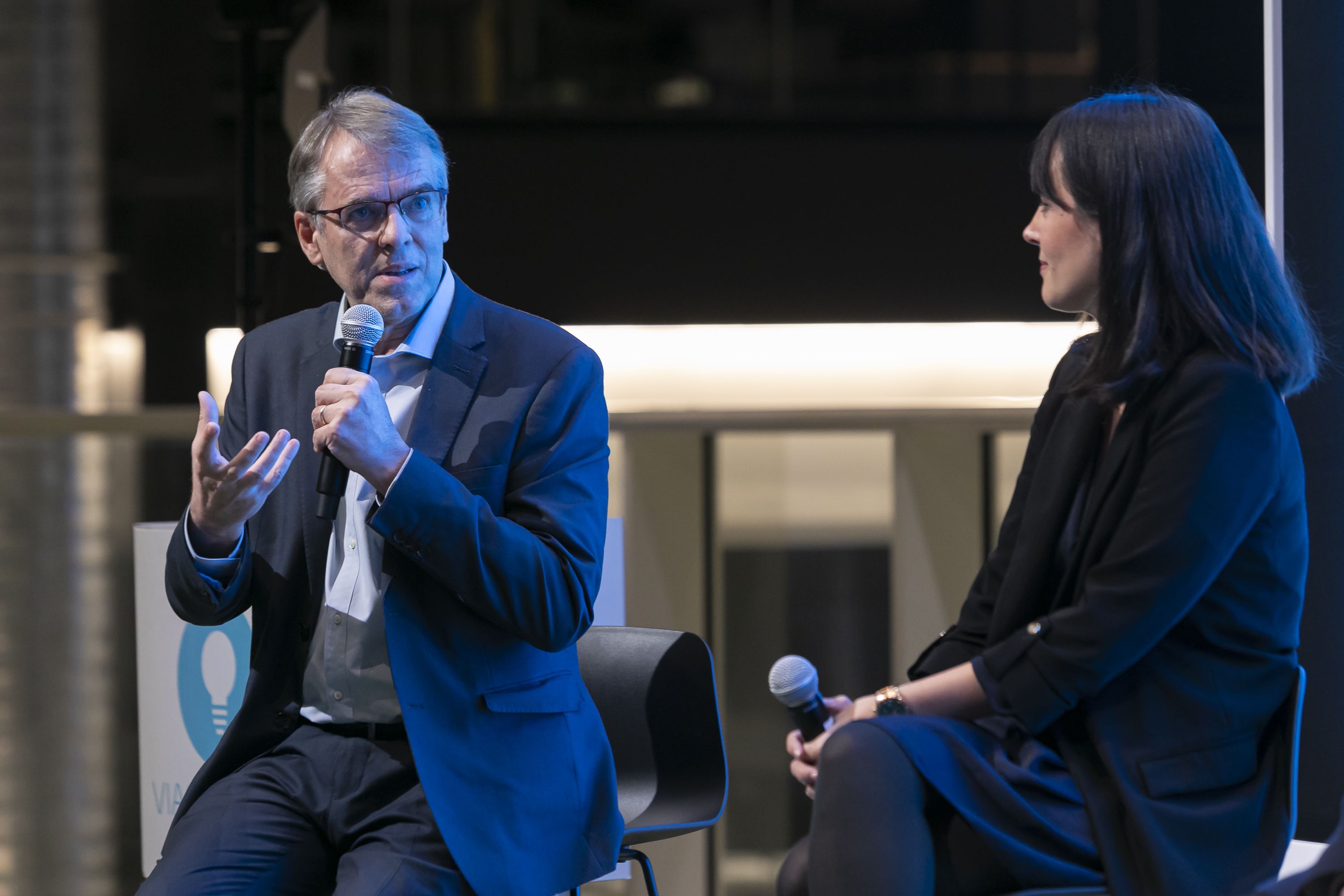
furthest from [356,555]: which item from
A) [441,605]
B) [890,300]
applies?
[890,300]

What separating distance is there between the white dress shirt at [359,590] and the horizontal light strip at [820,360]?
3450 mm

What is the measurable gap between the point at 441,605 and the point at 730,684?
147 cm

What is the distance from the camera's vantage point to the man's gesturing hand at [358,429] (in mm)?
1299

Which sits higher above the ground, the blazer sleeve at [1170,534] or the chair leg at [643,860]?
the blazer sleeve at [1170,534]

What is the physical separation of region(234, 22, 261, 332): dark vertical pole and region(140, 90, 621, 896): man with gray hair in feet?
6.10

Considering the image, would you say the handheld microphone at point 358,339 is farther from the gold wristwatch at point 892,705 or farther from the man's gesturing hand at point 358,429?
the gold wristwatch at point 892,705

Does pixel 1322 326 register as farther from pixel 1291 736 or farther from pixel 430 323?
pixel 430 323

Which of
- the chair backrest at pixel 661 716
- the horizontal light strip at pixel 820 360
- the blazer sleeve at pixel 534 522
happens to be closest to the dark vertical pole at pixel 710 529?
the chair backrest at pixel 661 716

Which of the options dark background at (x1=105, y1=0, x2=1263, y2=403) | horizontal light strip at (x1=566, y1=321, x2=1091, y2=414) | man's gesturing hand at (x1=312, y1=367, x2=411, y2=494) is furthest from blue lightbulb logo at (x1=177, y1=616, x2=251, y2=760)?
dark background at (x1=105, y1=0, x2=1263, y2=403)

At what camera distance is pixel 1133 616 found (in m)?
Result: 1.27

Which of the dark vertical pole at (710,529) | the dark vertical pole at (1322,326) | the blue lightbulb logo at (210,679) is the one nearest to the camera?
the dark vertical pole at (1322,326)

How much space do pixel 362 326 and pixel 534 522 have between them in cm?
29

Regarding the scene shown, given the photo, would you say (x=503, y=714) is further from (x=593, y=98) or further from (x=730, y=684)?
(x=593, y=98)

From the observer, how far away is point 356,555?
1.48m
